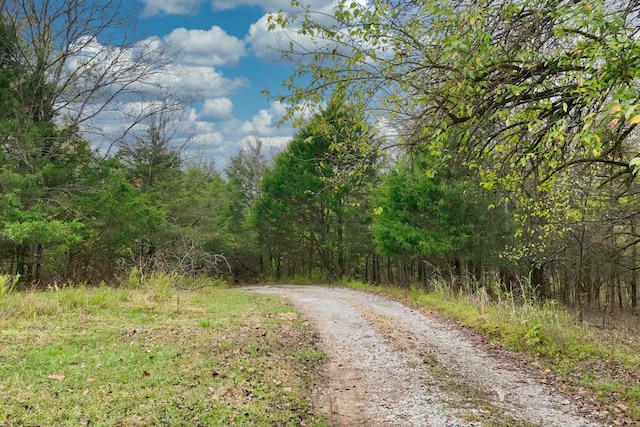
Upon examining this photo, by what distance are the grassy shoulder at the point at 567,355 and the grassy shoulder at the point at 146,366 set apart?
318cm

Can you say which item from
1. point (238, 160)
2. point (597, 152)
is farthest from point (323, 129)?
point (238, 160)

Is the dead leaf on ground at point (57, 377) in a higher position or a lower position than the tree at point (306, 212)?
lower

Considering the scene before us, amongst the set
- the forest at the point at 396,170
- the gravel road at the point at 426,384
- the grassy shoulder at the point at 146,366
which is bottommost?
the gravel road at the point at 426,384

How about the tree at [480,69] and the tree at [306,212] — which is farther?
the tree at [306,212]

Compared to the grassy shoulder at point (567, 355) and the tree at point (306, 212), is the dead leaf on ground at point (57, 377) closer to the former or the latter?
the grassy shoulder at point (567, 355)

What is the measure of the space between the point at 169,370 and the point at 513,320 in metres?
6.11

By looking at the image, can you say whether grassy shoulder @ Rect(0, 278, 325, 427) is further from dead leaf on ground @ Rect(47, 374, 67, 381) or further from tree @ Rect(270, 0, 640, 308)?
tree @ Rect(270, 0, 640, 308)

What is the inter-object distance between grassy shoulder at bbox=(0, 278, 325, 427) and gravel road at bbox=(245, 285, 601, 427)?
0.43 meters

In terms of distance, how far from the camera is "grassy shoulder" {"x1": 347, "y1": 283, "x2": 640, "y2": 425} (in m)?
4.90

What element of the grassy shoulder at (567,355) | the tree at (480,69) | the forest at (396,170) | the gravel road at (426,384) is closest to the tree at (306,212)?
the forest at (396,170)

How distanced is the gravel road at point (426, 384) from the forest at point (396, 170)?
7.23ft

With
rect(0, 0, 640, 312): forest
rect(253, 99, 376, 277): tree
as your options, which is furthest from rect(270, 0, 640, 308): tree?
rect(253, 99, 376, 277): tree

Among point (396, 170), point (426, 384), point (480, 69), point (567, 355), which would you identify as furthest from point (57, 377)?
point (396, 170)

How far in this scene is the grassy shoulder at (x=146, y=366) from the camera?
4.02m
